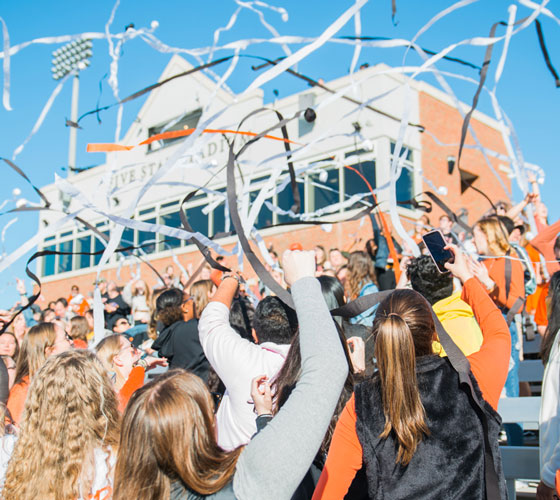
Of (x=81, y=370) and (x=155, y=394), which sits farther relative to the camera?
(x=81, y=370)

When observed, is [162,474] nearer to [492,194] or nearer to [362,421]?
[362,421]

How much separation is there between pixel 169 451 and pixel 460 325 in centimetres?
178

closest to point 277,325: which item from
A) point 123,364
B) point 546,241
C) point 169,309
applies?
point 123,364

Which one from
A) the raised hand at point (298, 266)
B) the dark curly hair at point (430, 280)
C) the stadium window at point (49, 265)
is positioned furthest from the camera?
the stadium window at point (49, 265)

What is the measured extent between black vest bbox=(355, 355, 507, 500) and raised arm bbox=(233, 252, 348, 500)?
680 mm

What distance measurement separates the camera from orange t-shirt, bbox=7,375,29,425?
3545 mm

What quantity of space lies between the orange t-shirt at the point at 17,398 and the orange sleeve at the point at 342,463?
2168 mm

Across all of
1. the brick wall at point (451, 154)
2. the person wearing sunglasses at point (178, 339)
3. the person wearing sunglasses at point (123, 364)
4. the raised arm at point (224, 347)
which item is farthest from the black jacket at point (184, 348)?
the brick wall at point (451, 154)

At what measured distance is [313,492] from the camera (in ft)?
7.09

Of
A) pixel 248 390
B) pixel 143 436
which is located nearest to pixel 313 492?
pixel 248 390

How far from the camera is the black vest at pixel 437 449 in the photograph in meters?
1.99

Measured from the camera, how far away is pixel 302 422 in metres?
1.39

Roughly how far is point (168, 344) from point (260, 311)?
166 centimetres

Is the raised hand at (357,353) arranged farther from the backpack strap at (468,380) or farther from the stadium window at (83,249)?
the stadium window at (83,249)
